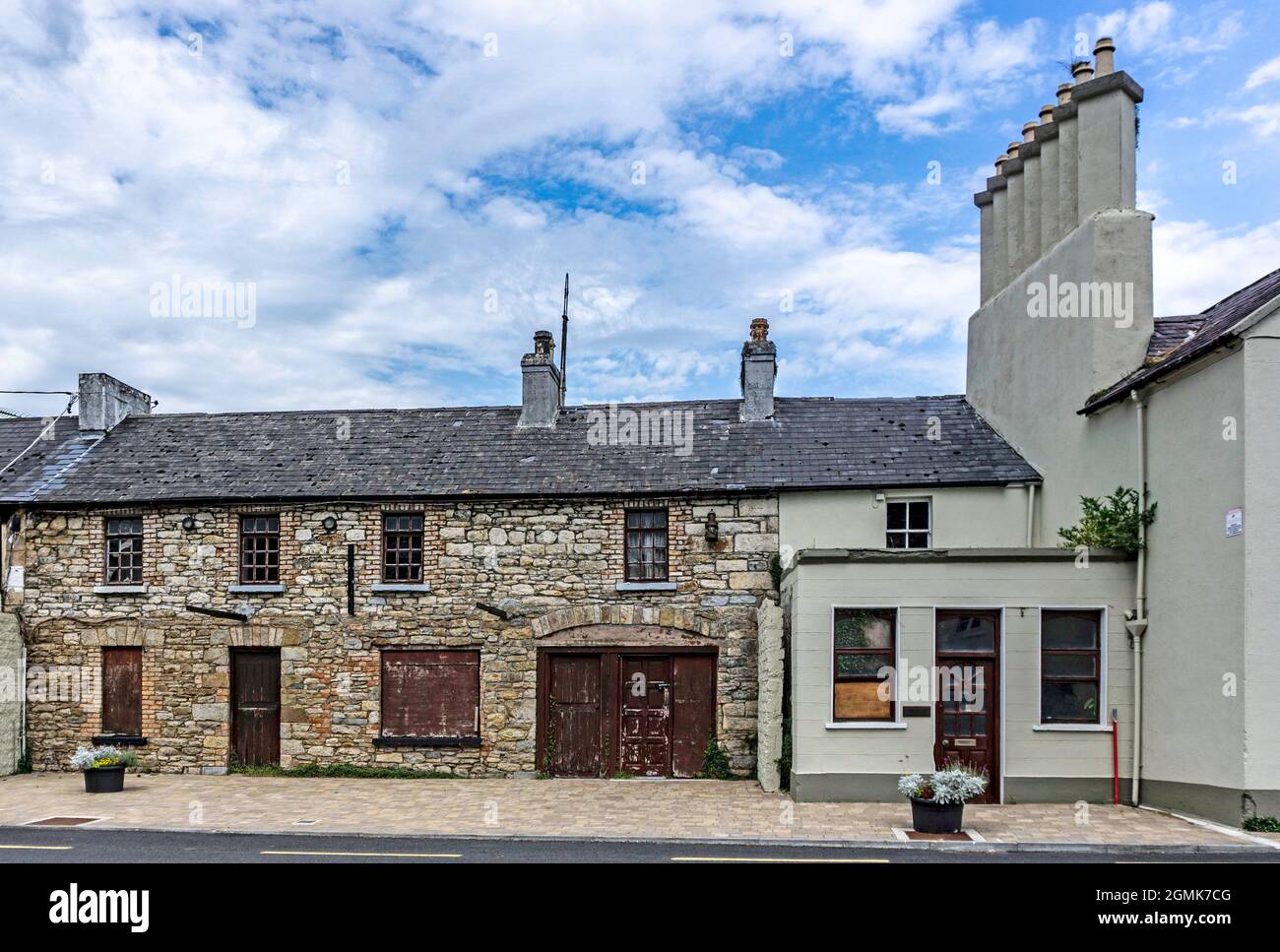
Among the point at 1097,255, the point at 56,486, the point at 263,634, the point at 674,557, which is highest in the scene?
the point at 1097,255

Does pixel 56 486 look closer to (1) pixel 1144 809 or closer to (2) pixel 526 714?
(2) pixel 526 714

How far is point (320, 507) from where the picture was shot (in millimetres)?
19516

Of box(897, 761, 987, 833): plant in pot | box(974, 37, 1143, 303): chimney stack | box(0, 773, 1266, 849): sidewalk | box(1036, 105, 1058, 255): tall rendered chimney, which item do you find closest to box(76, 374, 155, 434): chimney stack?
box(0, 773, 1266, 849): sidewalk

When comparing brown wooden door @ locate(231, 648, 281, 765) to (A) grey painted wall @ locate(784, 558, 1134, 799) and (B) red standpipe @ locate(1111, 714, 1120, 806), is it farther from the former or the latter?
(B) red standpipe @ locate(1111, 714, 1120, 806)

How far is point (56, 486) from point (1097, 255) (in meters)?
19.5

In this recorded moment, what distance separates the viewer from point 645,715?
60.5ft

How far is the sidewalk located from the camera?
43.2 feet

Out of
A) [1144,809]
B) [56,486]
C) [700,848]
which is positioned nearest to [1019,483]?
[1144,809]

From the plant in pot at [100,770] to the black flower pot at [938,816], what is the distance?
12.8 metres

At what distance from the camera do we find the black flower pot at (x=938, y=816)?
12.9 meters

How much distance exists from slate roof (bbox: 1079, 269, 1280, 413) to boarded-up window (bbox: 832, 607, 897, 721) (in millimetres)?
4903

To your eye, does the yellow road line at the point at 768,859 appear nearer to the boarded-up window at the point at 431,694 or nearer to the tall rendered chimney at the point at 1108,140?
the boarded-up window at the point at 431,694

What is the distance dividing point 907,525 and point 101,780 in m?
14.3

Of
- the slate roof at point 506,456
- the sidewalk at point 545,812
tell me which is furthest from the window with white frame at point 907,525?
the sidewalk at point 545,812
